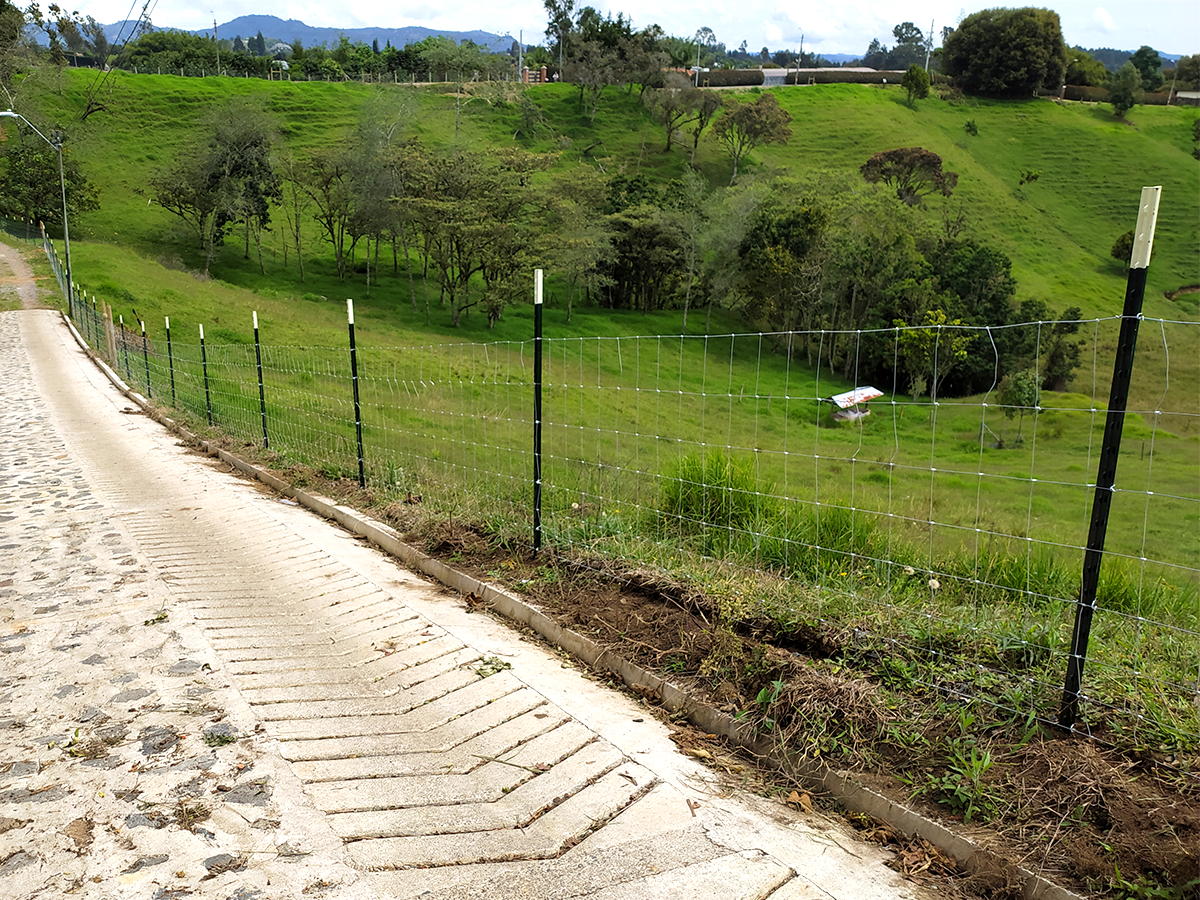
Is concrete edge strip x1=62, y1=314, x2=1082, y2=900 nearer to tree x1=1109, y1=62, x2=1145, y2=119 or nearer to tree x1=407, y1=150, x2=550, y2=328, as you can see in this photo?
tree x1=407, y1=150, x2=550, y2=328

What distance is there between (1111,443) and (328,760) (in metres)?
3.29

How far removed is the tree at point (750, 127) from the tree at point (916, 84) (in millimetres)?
24212

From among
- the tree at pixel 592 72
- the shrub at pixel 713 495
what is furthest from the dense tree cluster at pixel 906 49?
the shrub at pixel 713 495

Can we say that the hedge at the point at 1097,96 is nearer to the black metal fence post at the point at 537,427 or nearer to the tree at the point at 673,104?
the tree at the point at 673,104

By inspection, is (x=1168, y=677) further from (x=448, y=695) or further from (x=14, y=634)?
(x=14, y=634)

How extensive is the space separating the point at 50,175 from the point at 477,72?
48.9 meters

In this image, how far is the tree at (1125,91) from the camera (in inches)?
3351

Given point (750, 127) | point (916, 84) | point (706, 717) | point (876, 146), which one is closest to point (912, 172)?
point (876, 146)

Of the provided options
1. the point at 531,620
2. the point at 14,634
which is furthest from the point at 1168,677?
the point at 14,634

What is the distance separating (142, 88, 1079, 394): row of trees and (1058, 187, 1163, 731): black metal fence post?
32522 mm

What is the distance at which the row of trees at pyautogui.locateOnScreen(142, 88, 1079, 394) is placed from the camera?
4000cm

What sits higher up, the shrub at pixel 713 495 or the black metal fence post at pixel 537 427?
the black metal fence post at pixel 537 427

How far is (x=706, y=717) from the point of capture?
376 cm

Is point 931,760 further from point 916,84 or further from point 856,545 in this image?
point 916,84
